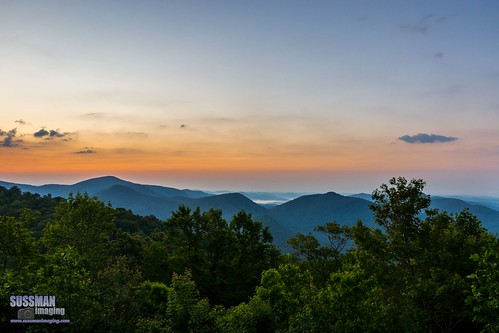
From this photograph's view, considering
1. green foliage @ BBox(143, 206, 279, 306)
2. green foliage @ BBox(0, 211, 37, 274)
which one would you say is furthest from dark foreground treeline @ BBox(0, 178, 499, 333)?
green foliage @ BBox(143, 206, 279, 306)

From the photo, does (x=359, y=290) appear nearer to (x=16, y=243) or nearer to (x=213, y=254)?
(x=213, y=254)

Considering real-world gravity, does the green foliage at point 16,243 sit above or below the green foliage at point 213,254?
above

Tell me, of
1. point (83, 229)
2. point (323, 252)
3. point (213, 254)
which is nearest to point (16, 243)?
point (83, 229)

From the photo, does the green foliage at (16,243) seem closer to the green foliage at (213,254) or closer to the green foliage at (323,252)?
the green foliage at (213,254)

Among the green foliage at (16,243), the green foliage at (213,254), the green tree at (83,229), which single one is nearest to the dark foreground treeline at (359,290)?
the green foliage at (16,243)

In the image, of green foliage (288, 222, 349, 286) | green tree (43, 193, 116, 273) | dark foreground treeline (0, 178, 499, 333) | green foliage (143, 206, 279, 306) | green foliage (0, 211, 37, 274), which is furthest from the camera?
green foliage (288, 222, 349, 286)

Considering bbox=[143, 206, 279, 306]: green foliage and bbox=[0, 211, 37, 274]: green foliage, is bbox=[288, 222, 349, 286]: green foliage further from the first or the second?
bbox=[0, 211, 37, 274]: green foliage

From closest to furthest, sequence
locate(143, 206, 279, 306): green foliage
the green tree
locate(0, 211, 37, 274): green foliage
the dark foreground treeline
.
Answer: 1. the dark foreground treeline
2. locate(0, 211, 37, 274): green foliage
3. the green tree
4. locate(143, 206, 279, 306): green foliage

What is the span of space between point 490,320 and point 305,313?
388 inches

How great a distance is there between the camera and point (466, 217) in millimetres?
23297

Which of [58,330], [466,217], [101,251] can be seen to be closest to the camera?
[58,330]

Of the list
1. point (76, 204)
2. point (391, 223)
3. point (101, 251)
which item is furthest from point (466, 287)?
point (76, 204)

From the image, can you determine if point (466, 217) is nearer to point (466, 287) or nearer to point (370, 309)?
point (466, 287)

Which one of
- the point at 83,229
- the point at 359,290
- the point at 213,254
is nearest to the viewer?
the point at 359,290
